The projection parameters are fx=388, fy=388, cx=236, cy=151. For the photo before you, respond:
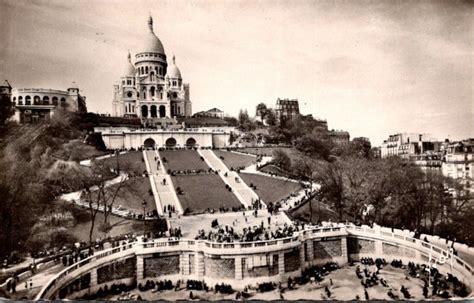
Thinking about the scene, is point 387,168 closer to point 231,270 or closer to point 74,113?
point 231,270

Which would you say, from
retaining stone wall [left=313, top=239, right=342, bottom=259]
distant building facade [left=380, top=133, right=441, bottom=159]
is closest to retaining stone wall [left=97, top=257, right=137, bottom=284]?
retaining stone wall [left=313, top=239, right=342, bottom=259]

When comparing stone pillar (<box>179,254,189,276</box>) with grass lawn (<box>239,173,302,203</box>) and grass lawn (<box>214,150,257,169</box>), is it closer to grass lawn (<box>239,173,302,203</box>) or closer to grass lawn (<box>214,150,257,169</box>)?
grass lawn (<box>239,173,302,203</box>)

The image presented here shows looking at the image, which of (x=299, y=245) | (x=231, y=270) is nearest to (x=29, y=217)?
(x=231, y=270)

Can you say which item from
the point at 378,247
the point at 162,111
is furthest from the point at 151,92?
the point at 378,247

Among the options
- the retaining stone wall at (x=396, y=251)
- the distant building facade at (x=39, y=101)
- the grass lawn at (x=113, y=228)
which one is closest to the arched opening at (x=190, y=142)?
the distant building facade at (x=39, y=101)

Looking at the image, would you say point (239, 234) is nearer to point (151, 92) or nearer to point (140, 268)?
point (140, 268)
